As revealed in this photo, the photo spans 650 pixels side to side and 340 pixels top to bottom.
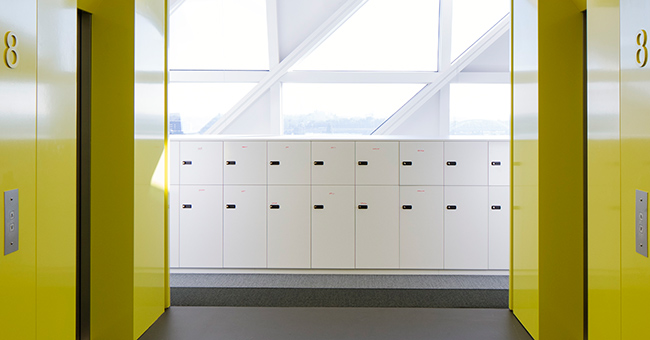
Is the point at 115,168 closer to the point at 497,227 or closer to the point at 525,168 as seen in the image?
the point at 525,168

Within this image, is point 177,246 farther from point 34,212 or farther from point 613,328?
point 613,328

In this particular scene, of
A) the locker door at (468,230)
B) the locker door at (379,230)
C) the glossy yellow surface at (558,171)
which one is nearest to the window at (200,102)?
the locker door at (379,230)

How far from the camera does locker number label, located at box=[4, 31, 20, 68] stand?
5.36ft

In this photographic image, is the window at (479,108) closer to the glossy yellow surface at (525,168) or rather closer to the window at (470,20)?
the window at (470,20)

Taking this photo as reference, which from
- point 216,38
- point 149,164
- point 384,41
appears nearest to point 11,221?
point 149,164

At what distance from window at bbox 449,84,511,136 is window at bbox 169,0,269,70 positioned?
105 inches

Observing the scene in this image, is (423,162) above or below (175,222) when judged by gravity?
above

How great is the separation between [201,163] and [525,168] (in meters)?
2.90

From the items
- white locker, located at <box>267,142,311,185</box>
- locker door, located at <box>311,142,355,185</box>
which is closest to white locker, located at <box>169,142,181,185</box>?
white locker, located at <box>267,142,311,185</box>

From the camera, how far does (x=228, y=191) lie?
461 centimetres

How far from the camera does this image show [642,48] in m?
1.74

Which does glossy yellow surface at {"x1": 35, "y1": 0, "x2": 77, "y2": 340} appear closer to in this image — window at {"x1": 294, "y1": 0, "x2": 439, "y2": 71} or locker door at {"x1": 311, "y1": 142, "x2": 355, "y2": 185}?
locker door at {"x1": 311, "y1": 142, "x2": 355, "y2": 185}

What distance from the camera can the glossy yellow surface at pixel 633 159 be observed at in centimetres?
172

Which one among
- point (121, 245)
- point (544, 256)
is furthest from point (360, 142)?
point (121, 245)
